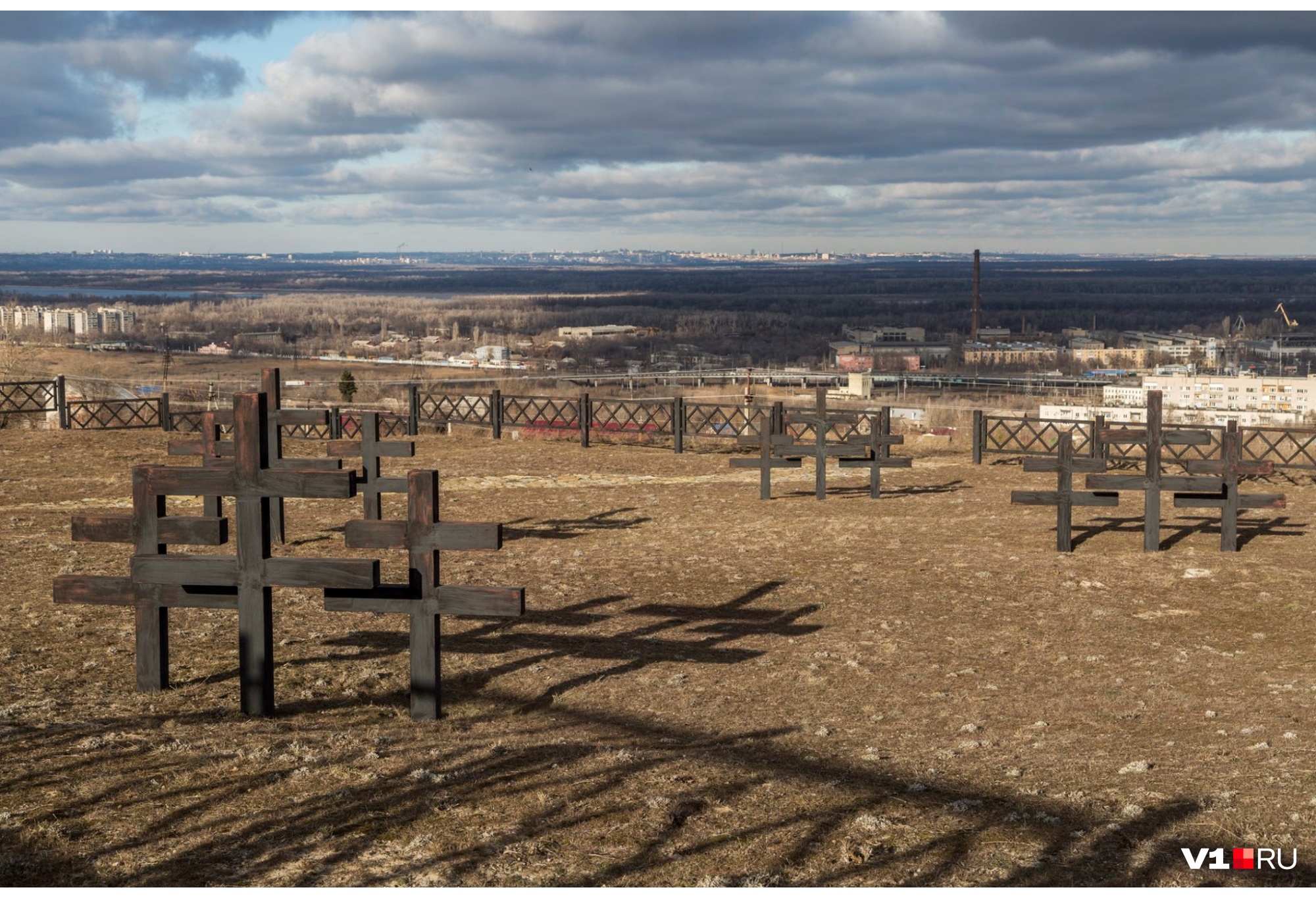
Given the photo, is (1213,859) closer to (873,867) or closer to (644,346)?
(873,867)

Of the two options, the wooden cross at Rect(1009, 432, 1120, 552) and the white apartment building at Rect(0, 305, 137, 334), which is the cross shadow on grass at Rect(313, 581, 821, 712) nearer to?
the wooden cross at Rect(1009, 432, 1120, 552)

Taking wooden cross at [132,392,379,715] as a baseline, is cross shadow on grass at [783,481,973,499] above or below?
below

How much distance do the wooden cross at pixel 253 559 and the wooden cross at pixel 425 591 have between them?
16 centimetres

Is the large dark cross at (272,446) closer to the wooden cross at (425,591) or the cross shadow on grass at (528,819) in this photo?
A: the wooden cross at (425,591)

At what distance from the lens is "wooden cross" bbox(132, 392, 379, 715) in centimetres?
716

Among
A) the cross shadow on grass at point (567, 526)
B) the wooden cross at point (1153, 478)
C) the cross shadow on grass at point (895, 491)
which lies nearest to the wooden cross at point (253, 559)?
the cross shadow on grass at point (567, 526)

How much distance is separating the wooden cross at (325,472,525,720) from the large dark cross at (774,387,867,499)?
1037cm

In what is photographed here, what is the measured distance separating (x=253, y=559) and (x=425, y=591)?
0.97m

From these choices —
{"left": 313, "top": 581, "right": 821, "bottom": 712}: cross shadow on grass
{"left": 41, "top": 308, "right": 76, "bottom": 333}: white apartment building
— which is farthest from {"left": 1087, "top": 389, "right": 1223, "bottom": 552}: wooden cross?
{"left": 41, "top": 308, "right": 76, "bottom": 333}: white apartment building

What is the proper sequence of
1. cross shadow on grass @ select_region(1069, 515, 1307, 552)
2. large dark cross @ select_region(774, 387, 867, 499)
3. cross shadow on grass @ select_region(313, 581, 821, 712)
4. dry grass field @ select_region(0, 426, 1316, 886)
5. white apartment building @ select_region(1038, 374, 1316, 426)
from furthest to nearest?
1. white apartment building @ select_region(1038, 374, 1316, 426)
2. large dark cross @ select_region(774, 387, 867, 499)
3. cross shadow on grass @ select_region(1069, 515, 1307, 552)
4. cross shadow on grass @ select_region(313, 581, 821, 712)
5. dry grass field @ select_region(0, 426, 1316, 886)

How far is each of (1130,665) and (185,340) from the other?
13577 centimetres

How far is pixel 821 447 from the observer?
17.5 meters

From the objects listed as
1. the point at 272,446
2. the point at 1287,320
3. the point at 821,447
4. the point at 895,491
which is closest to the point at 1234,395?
the point at 895,491

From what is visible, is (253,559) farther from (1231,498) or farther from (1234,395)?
(1234,395)
